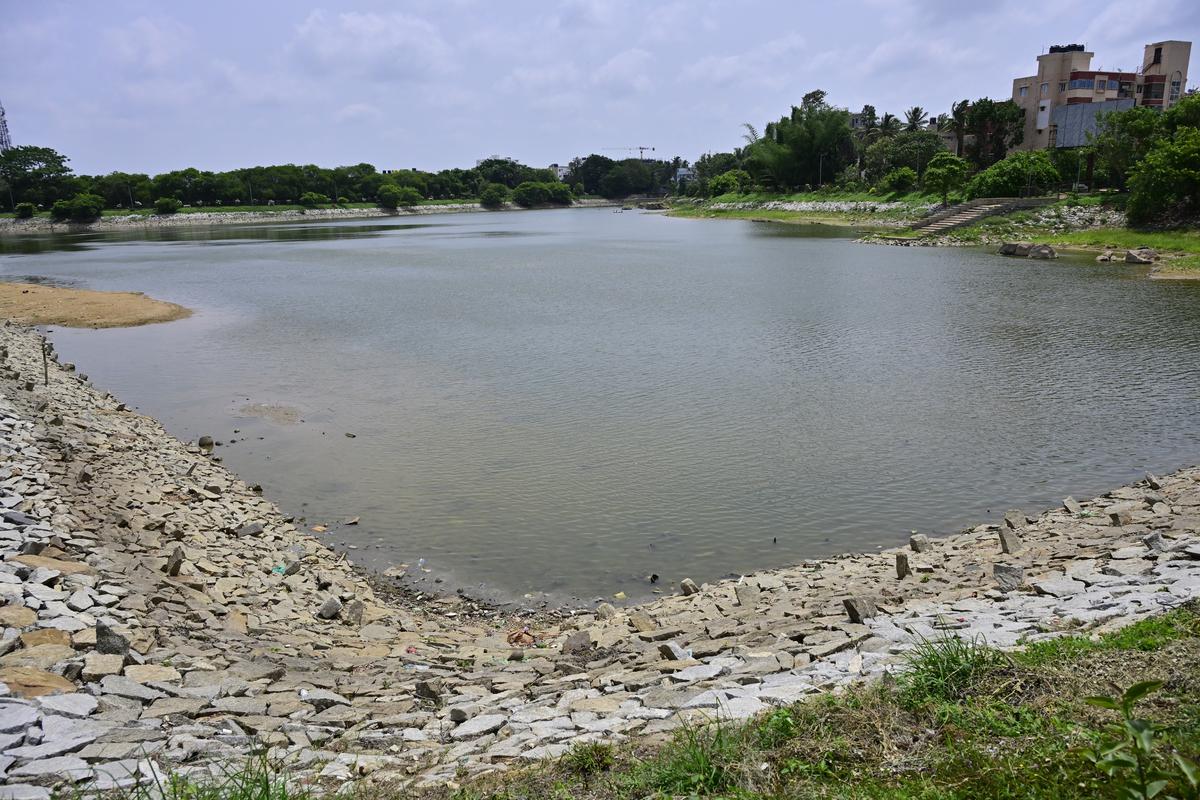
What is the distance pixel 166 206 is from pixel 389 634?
154 m

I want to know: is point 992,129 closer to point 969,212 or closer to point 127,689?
point 969,212

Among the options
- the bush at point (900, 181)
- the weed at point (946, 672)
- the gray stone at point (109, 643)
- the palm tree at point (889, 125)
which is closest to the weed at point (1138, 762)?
the weed at point (946, 672)

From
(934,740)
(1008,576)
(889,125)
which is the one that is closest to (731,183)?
(889,125)

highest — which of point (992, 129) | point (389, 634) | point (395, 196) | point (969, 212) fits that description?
point (992, 129)

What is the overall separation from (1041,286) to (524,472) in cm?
3399

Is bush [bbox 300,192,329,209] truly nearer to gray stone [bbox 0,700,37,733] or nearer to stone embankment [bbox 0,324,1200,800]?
stone embankment [bbox 0,324,1200,800]

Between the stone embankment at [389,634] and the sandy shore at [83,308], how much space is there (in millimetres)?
25137

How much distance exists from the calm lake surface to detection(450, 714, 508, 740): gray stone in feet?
15.8

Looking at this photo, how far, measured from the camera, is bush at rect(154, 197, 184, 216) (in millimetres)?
139875

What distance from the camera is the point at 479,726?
629 centimetres

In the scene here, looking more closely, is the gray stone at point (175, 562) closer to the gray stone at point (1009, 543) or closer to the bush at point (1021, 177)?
the gray stone at point (1009, 543)

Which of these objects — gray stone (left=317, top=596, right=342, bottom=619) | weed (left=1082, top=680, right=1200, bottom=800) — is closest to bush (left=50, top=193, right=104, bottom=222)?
gray stone (left=317, top=596, right=342, bottom=619)

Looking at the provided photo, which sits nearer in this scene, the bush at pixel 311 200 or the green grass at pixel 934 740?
the green grass at pixel 934 740

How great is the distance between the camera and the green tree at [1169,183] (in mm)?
50000
